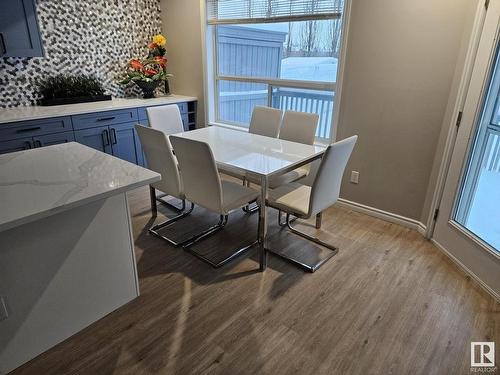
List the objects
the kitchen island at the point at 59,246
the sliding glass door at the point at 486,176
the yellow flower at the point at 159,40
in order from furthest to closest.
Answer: the yellow flower at the point at 159,40 → the sliding glass door at the point at 486,176 → the kitchen island at the point at 59,246

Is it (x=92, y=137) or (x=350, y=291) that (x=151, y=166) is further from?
(x=350, y=291)

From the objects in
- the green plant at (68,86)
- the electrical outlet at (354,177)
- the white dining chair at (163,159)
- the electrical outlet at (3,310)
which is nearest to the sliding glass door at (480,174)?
the electrical outlet at (354,177)

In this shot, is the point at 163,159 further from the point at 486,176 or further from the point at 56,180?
the point at 486,176

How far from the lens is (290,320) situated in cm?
189

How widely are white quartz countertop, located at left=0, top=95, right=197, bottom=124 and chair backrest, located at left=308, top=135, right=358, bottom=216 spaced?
2519 millimetres

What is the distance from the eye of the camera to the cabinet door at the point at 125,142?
368 centimetres

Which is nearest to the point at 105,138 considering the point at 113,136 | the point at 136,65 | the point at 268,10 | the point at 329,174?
the point at 113,136

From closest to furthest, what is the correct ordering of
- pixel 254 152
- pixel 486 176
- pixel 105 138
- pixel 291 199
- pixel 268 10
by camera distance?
pixel 486 176
pixel 291 199
pixel 254 152
pixel 268 10
pixel 105 138

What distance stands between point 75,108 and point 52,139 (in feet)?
1.45

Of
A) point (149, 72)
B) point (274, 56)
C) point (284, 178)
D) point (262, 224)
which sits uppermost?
point (274, 56)

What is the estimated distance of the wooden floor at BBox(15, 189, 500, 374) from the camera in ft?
5.34

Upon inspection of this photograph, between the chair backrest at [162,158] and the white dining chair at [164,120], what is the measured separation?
28.9 inches

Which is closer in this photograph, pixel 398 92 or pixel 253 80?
pixel 398 92

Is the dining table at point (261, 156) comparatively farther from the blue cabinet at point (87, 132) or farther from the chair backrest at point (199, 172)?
the blue cabinet at point (87, 132)
